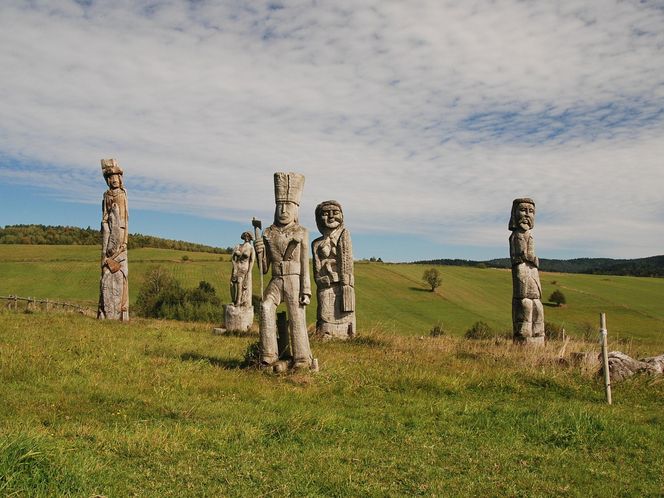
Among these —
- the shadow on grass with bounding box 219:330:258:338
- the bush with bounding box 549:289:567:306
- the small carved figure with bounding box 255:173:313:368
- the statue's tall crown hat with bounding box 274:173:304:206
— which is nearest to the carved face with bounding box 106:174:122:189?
the shadow on grass with bounding box 219:330:258:338

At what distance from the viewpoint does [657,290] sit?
65.2 m

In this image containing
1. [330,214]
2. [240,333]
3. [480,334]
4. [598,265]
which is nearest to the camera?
[330,214]

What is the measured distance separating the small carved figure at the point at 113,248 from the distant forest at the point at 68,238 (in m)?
53.2

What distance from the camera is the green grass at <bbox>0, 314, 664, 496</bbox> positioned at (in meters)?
5.29

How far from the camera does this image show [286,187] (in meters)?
10.5

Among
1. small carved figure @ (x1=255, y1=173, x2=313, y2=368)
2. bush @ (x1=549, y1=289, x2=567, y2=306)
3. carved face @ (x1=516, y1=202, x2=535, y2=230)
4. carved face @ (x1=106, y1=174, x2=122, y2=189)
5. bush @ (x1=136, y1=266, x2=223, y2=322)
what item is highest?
carved face @ (x1=106, y1=174, x2=122, y2=189)

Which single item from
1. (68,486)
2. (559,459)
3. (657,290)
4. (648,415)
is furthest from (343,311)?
Answer: (657,290)

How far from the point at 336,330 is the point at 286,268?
604 centimetres

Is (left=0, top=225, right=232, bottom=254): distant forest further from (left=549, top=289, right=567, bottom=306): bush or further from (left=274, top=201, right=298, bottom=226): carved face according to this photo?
(left=274, top=201, right=298, bottom=226): carved face

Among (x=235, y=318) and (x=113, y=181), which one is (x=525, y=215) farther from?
(x=113, y=181)

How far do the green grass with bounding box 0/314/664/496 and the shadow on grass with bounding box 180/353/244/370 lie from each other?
4 centimetres

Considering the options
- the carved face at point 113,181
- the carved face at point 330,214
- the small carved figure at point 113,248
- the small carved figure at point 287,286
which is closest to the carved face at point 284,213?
the small carved figure at point 287,286

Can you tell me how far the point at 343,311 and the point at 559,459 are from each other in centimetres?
992

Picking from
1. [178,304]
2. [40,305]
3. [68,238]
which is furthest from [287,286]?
[68,238]
